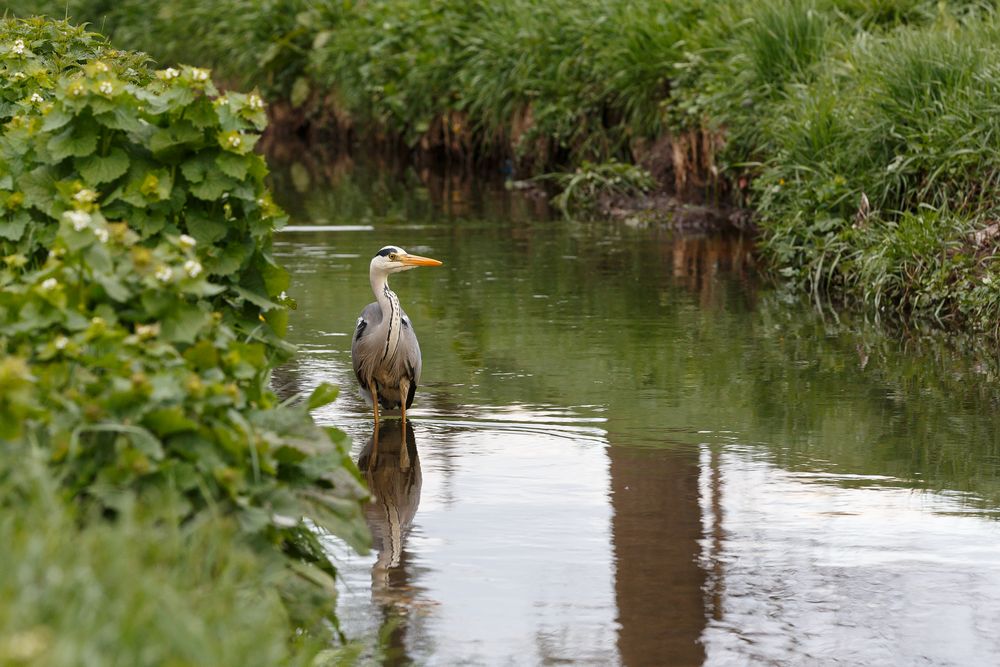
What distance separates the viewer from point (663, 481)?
735 centimetres

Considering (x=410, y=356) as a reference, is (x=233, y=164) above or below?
above

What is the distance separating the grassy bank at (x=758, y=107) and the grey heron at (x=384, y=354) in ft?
13.0

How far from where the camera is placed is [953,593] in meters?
5.90

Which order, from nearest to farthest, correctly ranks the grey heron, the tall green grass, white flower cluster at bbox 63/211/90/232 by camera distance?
the tall green grass, white flower cluster at bbox 63/211/90/232, the grey heron

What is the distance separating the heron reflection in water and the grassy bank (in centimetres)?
415

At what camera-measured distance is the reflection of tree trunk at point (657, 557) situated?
217 inches

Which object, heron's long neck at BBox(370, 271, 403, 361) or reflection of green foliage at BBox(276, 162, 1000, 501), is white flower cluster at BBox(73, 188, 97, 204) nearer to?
heron's long neck at BBox(370, 271, 403, 361)

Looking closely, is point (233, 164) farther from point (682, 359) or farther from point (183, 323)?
point (682, 359)

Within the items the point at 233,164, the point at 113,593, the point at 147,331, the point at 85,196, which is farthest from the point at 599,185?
the point at 113,593

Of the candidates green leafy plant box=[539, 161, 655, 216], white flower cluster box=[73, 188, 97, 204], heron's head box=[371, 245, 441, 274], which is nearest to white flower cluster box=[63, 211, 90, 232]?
white flower cluster box=[73, 188, 97, 204]

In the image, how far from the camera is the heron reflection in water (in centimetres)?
621

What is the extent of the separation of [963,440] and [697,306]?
404cm

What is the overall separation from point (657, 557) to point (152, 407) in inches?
106

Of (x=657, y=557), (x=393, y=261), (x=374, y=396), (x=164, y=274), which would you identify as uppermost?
(x=164, y=274)
